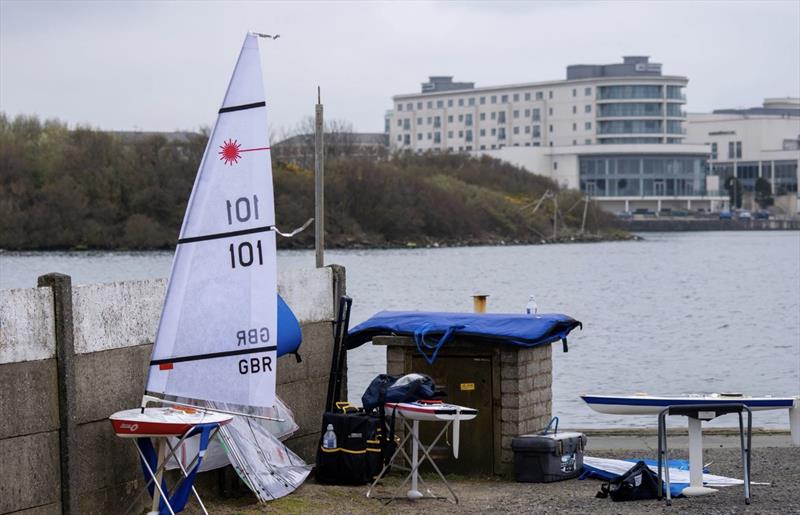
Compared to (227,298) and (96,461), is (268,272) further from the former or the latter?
(96,461)

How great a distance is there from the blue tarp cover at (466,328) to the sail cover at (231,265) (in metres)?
2.80

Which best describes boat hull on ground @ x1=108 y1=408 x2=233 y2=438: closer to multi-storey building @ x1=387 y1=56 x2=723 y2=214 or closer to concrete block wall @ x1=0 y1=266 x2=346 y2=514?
concrete block wall @ x1=0 y1=266 x2=346 y2=514

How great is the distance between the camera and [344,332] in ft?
43.1

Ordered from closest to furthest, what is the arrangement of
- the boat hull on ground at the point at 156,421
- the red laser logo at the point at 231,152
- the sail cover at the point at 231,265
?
the boat hull on ground at the point at 156,421 → the sail cover at the point at 231,265 → the red laser logo at the point at 231,152

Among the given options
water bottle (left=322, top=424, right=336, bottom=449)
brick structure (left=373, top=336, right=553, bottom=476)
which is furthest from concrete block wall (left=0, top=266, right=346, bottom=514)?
brick structure (left=373, top=336, right=553, bottom=476)

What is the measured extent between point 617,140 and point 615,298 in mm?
116359

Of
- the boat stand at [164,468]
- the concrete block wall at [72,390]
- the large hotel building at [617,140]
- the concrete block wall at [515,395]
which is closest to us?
the concrete block wall at [72,390]

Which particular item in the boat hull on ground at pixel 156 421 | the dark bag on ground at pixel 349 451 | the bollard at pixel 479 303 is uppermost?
the bollard at pixel 479 303

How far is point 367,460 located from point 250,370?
229 cm

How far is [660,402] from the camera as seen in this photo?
1166cm

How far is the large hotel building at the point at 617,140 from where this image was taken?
595 feet

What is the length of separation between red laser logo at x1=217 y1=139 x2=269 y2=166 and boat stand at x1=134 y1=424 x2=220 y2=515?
6.67ft

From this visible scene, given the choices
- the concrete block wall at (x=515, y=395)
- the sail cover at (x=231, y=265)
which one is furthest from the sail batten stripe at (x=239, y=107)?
the concrete block wall at (x=515, y=395)

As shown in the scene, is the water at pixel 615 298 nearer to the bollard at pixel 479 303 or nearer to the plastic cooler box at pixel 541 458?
the bollard at pixel 479 303
